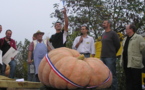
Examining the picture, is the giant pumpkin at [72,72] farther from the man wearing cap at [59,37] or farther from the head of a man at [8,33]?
the head of a man at [8,33]

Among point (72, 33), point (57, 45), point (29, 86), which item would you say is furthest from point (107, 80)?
point (72, 33)

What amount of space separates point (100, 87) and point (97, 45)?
5210 millimetres

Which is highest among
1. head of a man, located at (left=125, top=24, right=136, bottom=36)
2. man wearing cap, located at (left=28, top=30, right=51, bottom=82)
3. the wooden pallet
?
head of a man, located at (left=125, top=24, right=136, bottom=36)

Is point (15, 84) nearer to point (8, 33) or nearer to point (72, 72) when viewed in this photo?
point (72, 72)

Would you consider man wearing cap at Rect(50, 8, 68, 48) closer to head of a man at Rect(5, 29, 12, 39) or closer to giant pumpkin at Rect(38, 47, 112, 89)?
giant pumpkin at Rect(38, 47, 112, 89)

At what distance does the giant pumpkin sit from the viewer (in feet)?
14.6

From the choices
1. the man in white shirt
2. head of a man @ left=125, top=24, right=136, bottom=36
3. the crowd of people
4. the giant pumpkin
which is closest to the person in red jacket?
the crowd of people

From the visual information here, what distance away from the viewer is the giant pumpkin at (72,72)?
14.6ft

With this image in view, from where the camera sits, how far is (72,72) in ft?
14.6

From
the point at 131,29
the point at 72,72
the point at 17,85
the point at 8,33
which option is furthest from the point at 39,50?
the point at 72,72

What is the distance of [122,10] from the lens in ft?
44.7

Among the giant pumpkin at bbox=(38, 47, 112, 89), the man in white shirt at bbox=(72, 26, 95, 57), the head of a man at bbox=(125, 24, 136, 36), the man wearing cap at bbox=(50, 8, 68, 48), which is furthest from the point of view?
the man in white shirt at bbox=(72, 26, 95, 57)

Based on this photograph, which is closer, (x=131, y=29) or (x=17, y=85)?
(x=17, y=85)

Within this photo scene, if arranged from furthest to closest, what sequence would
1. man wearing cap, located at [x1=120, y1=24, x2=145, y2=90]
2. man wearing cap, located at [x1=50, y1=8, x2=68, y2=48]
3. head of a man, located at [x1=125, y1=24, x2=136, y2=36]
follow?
man wearing cap, located at [x1=50, y1=8, x2=68, y2=48] → head of a man, located at [x1=125, y1=24, x2=136, y2=36] → man wearing cap, located at [x1=120, y1=24, x2=145, y2=90]
